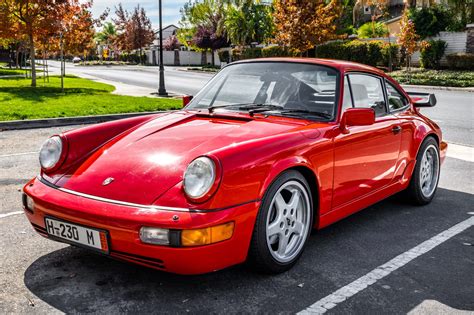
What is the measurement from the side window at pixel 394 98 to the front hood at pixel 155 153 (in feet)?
4.58

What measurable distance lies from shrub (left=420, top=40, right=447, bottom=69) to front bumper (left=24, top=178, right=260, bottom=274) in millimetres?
28425

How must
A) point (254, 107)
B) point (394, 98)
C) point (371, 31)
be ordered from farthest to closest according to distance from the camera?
point (371, 31) < point (394, 98) < point (254, 107)

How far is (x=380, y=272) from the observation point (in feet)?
11.0

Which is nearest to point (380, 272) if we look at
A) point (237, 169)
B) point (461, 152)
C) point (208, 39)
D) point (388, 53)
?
point (237, 169)

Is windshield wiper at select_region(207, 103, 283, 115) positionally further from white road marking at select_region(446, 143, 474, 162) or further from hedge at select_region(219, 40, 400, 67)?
hedge at select_region(219, 40, 400, 67)

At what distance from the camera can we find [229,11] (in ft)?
170

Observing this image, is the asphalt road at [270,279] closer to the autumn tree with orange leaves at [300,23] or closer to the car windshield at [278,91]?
the car windshield at [278,91]

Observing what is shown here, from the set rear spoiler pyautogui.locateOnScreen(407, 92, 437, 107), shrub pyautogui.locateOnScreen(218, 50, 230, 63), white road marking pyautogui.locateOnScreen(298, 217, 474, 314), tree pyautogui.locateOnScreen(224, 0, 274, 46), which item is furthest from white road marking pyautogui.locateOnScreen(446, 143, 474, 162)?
A: shrub pyautogui.locateOnScreen(218, 50, 230, 63)

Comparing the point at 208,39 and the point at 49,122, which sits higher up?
the point at 208,39

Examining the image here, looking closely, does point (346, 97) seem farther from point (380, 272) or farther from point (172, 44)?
point (172, 44)

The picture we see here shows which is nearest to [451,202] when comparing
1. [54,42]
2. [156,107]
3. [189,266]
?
[189,266]

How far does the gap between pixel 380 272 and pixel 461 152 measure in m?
4.86

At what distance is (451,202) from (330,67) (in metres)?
2.08

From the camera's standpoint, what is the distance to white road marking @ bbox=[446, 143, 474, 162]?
7148mm
